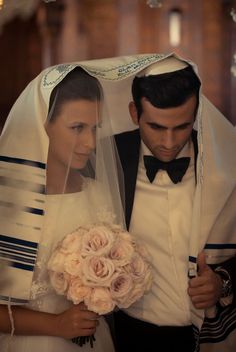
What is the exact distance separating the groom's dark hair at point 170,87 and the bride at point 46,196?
23cm

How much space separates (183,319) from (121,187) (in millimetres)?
596

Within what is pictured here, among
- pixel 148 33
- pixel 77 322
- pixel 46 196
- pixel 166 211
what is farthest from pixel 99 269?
pixel 148 33

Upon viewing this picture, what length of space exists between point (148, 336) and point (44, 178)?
789mm

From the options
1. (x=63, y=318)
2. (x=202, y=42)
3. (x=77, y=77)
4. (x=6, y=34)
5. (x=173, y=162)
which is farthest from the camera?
(x=202, y=42)

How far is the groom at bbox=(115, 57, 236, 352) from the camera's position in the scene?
208 centimetres

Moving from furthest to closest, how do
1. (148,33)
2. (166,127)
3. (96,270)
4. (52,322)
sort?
(148,33)
(166,127)
(52,322)
(96,270)

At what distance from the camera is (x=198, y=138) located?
211 centimetres

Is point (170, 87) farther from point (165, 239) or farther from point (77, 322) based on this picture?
point (77, 322)

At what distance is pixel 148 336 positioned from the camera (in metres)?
2.12

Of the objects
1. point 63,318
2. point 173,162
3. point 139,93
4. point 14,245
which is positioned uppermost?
point 139,93

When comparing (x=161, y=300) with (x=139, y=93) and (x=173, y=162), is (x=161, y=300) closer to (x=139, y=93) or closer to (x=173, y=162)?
(x=173, y=162)

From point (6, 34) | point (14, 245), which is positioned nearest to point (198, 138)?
point (14, 245)

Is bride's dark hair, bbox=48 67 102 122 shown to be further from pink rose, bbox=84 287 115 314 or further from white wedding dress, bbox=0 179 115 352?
pink rose, bbox=84 287 115 314

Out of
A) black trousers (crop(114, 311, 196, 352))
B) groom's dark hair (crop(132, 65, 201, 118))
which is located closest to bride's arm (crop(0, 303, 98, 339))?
black trousers (crop(114, 311, 196, 352))
